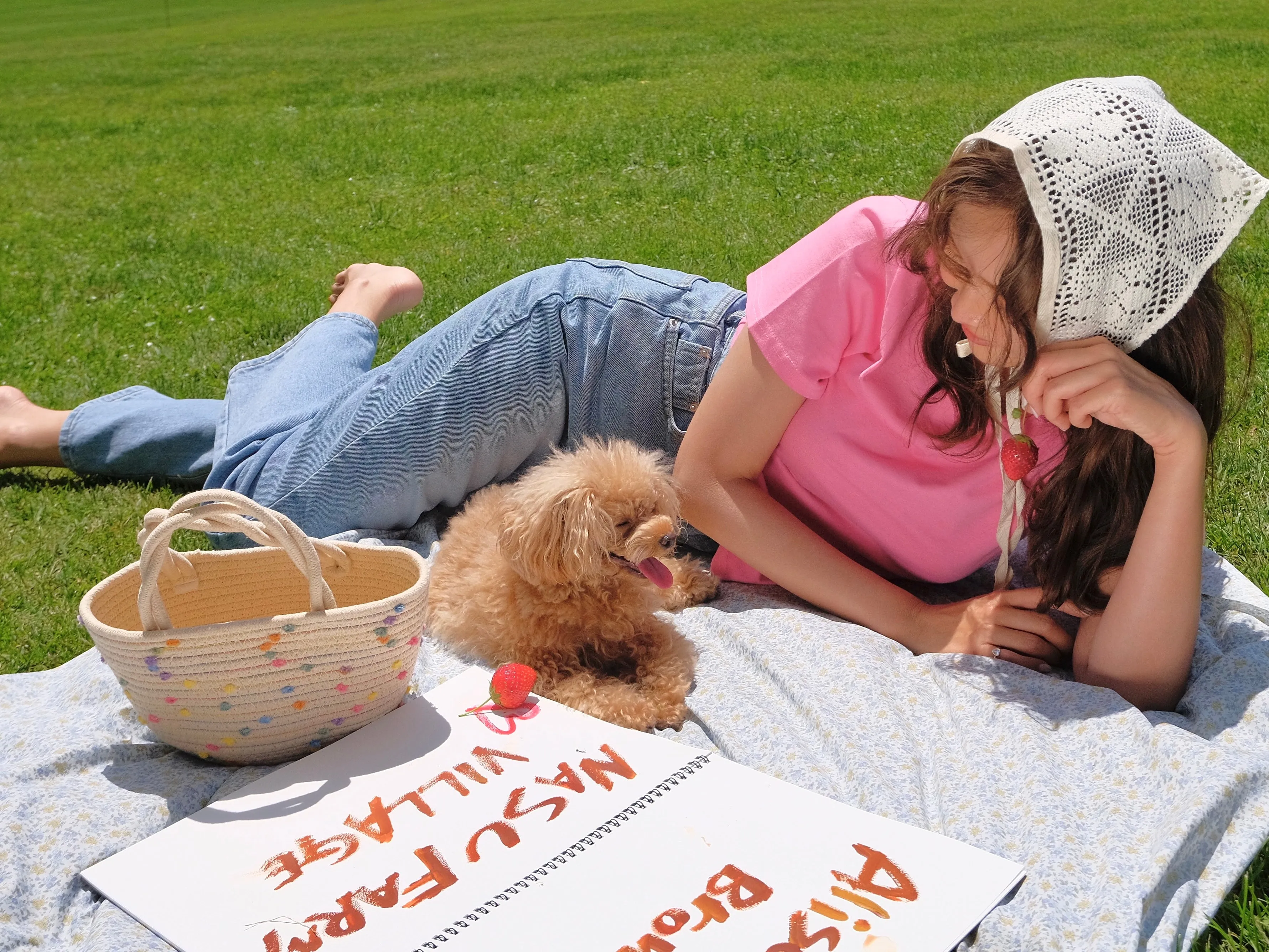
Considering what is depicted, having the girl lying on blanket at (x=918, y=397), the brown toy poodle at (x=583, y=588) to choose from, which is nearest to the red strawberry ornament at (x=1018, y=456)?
the girl lying on blanket at (x=918, y=397)

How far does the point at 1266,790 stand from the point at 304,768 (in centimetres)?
185

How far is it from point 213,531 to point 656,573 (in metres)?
0.95

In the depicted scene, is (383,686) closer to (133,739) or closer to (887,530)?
(133,739)

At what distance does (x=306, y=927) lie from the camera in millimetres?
1909

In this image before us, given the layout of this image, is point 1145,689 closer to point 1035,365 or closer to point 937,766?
point 937,766

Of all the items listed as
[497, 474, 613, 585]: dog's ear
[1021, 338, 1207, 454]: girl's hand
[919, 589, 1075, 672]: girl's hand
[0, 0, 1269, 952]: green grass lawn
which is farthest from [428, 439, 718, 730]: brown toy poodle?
[0, 0, 1269, 952]: green grass lawn

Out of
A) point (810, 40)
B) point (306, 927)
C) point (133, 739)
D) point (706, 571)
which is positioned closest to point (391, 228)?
point (706, 571)

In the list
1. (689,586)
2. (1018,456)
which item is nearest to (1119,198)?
(1018,456)

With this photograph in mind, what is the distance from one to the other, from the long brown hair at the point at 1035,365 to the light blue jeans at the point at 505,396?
2.23ft

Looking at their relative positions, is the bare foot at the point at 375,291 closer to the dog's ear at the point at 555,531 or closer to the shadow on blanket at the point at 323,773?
the dog's ear at the point at 555,531

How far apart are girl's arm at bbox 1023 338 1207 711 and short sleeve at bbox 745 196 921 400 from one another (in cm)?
50

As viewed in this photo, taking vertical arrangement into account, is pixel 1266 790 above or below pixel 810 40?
below

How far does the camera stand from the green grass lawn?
14.3 ft

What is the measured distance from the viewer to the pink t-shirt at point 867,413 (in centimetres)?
276
